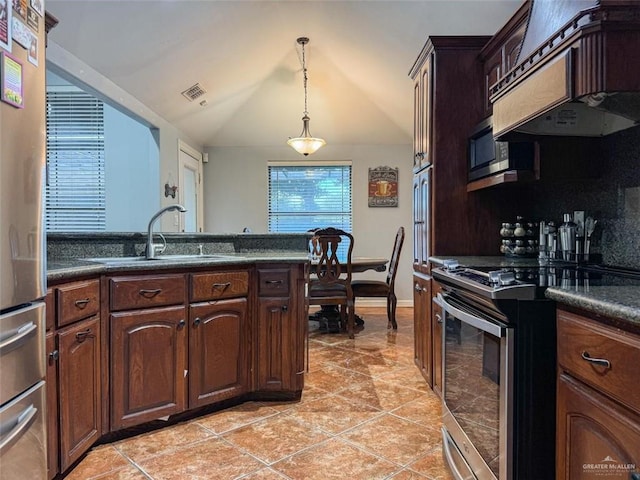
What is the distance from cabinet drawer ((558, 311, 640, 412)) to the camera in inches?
37.5

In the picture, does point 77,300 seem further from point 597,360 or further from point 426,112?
point 426,112

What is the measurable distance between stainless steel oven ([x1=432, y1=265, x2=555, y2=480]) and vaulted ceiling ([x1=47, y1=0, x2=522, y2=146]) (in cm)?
270

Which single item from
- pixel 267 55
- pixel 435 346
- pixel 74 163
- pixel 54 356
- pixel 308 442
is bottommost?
pixel 308 442

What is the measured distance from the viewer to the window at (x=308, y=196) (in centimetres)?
625

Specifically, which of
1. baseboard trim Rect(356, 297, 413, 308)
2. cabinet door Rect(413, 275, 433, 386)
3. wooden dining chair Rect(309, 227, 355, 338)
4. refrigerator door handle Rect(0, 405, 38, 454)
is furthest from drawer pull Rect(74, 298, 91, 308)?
baseboard trim Rect(356, 297, 413, 308)

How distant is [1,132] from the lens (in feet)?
3.94

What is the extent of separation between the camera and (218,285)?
248cm

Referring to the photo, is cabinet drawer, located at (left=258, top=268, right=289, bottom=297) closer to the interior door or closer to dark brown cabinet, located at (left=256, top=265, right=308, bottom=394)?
dark brown cabinet, located at (left=256, top=265, right=308, bottom=394)

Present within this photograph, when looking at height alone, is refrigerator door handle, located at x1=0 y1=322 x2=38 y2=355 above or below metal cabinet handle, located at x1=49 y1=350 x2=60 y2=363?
above

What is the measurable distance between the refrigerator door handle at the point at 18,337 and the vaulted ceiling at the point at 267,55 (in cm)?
229

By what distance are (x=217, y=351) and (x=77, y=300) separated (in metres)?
0.83

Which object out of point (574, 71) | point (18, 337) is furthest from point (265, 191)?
point (574, 71)

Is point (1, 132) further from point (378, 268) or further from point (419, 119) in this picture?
point (378, 268)

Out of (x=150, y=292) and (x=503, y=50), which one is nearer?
(x=150, y=292)
